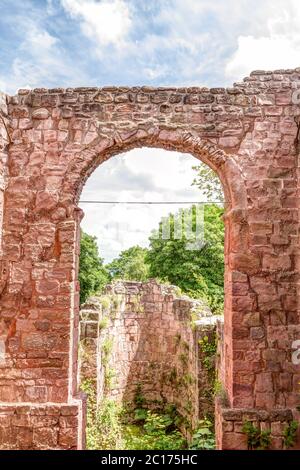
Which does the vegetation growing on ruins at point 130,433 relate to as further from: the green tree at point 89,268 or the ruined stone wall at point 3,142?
the green tree at point 89,268

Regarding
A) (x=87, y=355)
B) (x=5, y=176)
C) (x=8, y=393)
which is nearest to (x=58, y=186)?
(x=5, y=176)

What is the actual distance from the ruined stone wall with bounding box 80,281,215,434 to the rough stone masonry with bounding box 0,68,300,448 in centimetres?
354

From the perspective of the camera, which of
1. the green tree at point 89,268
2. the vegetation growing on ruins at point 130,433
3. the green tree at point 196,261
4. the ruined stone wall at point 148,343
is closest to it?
the vegetation growing on ruins at point 130,433

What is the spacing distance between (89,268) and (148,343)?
39.8ft

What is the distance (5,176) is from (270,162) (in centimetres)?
351

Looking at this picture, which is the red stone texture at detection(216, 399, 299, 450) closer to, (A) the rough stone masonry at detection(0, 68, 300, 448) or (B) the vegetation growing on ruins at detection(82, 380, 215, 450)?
(A) the rough stone masonry at detection(0, 68, 300, 448)

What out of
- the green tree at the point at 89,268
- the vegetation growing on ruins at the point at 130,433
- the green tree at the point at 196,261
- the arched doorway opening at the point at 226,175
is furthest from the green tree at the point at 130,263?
the arched doorway opening at the point at 226,175

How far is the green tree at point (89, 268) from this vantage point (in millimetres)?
22422

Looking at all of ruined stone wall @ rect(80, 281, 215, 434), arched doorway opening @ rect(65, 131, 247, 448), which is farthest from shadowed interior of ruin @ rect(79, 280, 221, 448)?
arched doorway opening @ rect(65, 131, 247, 448)

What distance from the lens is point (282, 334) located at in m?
5.07

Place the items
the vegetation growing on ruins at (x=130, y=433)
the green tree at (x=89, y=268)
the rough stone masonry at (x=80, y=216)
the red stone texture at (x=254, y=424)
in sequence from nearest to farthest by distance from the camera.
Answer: the red stone texture at (x=254, y=424)
the rough stone masonry at (x=80, y=216)
the vegetation growing on ruins at (x=130, y=433)
the green tree at (x=89, y=268)

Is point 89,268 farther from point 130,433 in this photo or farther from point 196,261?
point 130,433

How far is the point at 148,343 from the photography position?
11.4m

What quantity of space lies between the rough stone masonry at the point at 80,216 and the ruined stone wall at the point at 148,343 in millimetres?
3538
